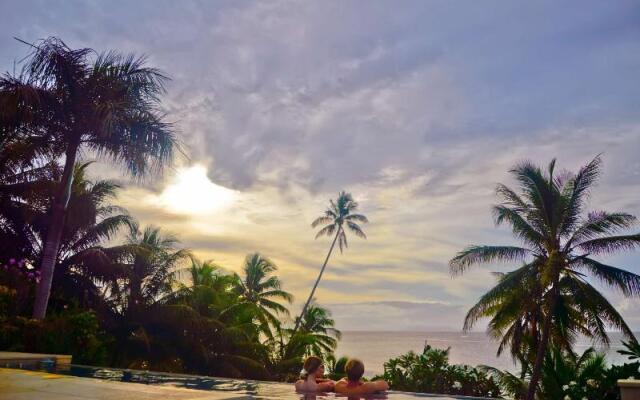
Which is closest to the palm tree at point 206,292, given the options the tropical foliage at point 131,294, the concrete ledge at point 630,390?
the tropical foliage at point 131,294

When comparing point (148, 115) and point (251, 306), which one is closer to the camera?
point (148, 115)

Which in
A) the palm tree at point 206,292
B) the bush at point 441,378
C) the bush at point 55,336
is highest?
the palm tree at point 206,292

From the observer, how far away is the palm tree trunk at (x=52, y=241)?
15.1 m

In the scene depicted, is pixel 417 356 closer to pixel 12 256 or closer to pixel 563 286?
pixel 563 286

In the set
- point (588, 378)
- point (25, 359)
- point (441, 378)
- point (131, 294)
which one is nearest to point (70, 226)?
point (131, 294)

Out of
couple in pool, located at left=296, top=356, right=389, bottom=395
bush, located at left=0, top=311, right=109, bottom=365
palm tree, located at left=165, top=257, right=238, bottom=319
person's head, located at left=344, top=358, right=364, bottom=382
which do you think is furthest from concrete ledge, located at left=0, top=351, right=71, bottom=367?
palm tree, located at left=165, top=257, right=238, bottom=319

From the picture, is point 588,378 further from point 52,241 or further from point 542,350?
point 52,241

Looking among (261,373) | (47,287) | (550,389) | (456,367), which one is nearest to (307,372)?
(550,389)

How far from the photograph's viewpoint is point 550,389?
14.5 metres

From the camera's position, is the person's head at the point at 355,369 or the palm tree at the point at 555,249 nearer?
the person's head at the point at 355,369

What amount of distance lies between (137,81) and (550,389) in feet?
48.6

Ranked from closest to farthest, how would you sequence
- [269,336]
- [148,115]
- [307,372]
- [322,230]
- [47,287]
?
[307,372]
[47,287]
[148,115]
[269,336]
[322,230]

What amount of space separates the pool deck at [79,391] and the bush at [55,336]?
645 centimetres

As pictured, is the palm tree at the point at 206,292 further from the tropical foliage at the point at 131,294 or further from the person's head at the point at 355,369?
the person's head at the point at 355,369
